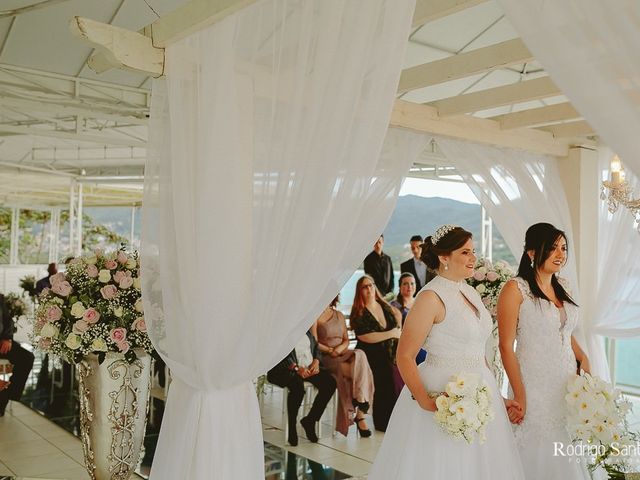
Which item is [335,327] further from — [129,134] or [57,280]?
[129,134]

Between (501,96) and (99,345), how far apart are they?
3.06 meters

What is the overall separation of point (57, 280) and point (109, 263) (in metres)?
Result: 0.33

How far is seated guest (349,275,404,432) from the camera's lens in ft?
19.8

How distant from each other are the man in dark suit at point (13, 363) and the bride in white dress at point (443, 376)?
4356 mm

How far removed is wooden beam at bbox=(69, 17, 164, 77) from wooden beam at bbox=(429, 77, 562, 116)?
→ 2.33 meters

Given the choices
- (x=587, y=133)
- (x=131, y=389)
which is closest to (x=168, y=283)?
(x=131, y=389)

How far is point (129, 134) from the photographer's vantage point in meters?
11.9

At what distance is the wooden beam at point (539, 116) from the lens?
4844 mm

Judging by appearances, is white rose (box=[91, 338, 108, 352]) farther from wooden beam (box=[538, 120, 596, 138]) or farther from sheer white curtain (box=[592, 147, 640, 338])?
sheer white curtain (box=[592, 147, 640, 338])

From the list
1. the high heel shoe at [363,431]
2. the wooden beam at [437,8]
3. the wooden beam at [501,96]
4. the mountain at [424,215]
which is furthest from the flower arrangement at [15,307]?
the mountain at [424,215]

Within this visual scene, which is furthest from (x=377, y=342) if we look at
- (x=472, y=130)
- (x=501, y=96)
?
(x=501, y=96)

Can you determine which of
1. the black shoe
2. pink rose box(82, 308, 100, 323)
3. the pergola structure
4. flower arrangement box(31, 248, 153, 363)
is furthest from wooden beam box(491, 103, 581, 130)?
pink rose box(82, 308, 100, 323)

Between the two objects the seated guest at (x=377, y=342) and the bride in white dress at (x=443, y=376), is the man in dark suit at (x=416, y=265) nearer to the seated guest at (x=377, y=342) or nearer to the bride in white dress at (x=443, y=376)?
the seated guest at (x=377, y=342)

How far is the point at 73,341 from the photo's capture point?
3.83 meters
